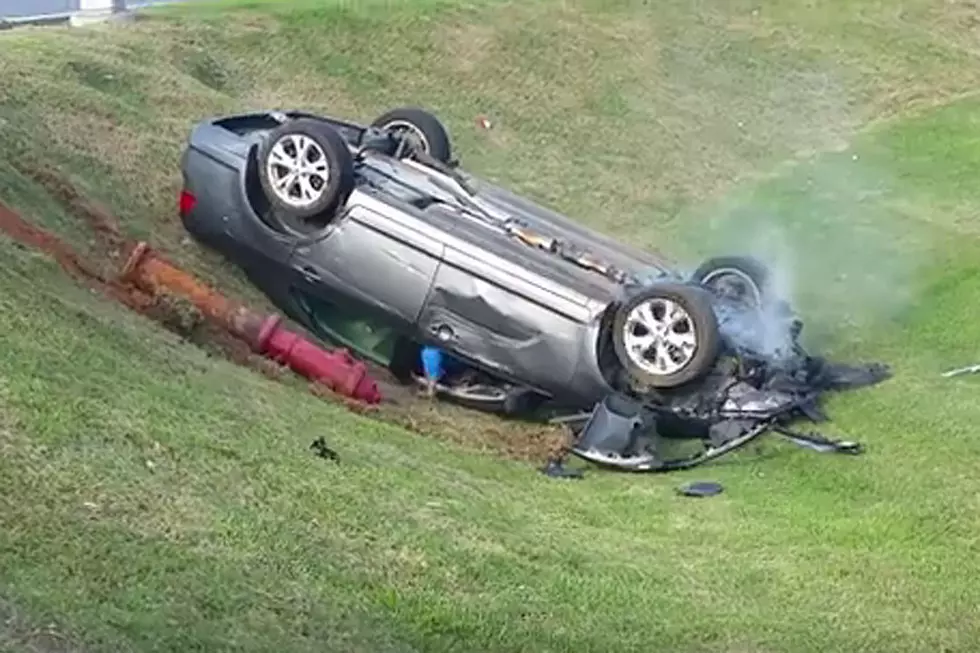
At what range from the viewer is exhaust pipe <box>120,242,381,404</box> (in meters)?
9.56

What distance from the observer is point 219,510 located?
610 centimetres

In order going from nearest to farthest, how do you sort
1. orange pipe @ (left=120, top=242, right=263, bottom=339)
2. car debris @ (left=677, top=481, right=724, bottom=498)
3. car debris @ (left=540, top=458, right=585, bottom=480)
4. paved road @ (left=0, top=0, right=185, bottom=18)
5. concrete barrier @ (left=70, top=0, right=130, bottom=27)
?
car debris @ (left=677, top=481, right=724, bottom=498) < car debris @ (left=540, top=458, right=585, bottom=480) < orange pipe @ (left=120, top=242, right=263, bottom=339) < concrete barrier @ (left=70, top=0, right=130, bottom=27) < paved road @ (left=0, top=0, right=185, bottom=18)

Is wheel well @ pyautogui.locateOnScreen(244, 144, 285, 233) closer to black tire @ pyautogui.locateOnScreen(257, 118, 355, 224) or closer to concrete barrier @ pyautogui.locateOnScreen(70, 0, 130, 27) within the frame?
black tire @ pyautogui.locateOnScreen(257, 118, 355, 224)

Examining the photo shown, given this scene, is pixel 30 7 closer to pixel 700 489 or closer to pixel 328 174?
pixel 328 174

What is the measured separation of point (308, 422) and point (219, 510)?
84.8 inches

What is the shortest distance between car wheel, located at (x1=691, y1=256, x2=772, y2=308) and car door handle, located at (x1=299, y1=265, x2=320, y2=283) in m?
2.23

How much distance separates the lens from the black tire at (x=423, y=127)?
11992 millimetres

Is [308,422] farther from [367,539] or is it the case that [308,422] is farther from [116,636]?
[116,636]

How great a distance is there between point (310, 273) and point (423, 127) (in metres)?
2.30

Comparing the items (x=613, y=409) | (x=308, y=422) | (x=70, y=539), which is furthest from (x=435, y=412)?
(x=70, y=539)

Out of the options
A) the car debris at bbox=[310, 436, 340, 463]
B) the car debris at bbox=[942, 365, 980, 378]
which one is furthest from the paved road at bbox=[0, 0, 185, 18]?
the car debris at bbox=[310, 436, 340, 463]

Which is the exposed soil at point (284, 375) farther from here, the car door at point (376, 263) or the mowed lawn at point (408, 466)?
the car door at point (376, 263)

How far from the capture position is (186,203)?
→ 35.5 ft

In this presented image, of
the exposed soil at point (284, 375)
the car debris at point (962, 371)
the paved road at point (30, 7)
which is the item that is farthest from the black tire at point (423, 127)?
the paved road at point (30, 7)
